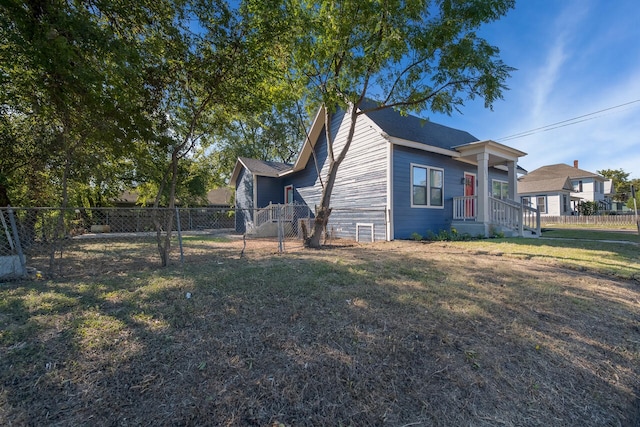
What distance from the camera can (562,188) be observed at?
24.9m

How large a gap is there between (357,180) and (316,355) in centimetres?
921

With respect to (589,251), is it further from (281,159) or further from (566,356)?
(281,159)

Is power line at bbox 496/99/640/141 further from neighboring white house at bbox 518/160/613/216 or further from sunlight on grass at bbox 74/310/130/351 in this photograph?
sunlight on grass at bbox 74/310/130/351

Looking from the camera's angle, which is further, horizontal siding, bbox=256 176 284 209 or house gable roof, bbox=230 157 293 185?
horizontal siding, bbox=256 176 284 209

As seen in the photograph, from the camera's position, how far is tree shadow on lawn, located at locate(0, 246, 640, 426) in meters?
1.74

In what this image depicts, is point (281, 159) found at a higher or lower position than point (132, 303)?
higher

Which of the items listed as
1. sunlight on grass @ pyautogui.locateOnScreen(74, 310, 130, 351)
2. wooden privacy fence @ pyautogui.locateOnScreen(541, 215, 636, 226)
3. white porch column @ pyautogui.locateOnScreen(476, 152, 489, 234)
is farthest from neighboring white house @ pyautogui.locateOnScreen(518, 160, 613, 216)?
sunlight on grass @ pyautogui.locateOnScreen(74, 310, 130, 351)

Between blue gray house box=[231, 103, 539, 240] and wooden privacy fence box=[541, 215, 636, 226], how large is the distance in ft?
47.1

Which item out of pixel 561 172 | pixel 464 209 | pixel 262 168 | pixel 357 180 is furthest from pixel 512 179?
pixel 561 172

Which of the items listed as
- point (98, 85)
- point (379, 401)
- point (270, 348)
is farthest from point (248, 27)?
point (379, 401)

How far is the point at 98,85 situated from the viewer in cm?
401

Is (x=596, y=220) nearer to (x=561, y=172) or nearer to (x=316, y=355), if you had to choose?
(x=561, y=172)

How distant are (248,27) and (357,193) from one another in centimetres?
688

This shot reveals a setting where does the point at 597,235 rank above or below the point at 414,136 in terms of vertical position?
below
